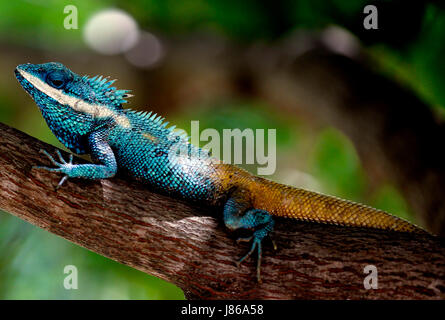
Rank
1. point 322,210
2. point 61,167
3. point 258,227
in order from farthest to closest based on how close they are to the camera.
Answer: point 322,210 → point 258,227 → point 61,167

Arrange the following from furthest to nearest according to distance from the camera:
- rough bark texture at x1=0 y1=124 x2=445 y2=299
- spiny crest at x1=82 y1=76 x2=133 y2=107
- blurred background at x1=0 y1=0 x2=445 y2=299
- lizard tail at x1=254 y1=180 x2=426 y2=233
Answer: blurred background at x1=0 y1=0 x2=445 y2=299 → spiny crest at x1=82 y1=76 x2=133 y2=107 → lizard tail at x1=254 y1=180 x2=426 y2=233 → rough bark texture at x1=0 y1=124 x2=445 y2=299

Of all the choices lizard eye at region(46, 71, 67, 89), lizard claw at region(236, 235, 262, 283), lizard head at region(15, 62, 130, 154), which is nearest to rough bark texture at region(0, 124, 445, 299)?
lizard claw at region(236, 235, 262, 283)

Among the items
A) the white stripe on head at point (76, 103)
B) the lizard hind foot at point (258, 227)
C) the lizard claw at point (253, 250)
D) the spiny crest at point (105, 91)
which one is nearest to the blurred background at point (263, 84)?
the spiny crest at point (105, 91)

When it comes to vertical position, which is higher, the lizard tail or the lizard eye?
the lizard eye

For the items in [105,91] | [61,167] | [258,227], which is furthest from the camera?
[105,91]

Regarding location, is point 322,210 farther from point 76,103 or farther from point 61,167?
point 76,103

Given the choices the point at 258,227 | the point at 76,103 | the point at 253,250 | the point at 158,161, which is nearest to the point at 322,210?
the point at 258,227

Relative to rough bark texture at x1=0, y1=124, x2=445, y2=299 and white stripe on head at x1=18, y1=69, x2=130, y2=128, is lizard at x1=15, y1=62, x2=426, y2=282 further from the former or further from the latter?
rough bark texture at x1=0, y1=124, x2=445, y2=299
